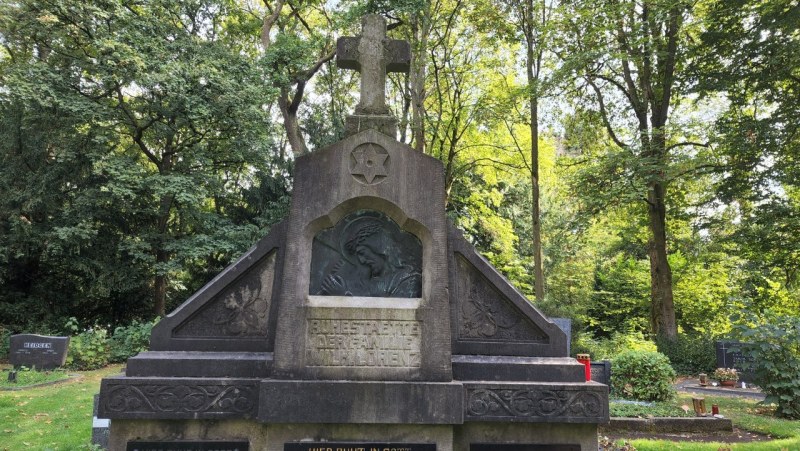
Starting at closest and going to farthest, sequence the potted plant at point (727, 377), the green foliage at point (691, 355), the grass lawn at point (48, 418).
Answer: the grass lawn at point (48, 418)
the potted plant at point (727, 377)
the green foliage at point (691, 355)

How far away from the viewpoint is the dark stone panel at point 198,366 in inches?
168

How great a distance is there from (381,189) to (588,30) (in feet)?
49.5

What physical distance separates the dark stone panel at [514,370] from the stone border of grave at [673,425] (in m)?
4.98

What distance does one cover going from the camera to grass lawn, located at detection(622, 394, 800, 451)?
7062 mm

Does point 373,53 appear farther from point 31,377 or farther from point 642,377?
point 31,377

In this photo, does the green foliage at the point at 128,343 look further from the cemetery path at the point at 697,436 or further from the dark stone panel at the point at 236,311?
the cemetery path at the point at 697,436

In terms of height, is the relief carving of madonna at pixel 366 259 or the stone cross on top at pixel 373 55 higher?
the stone cross on top at pixel 373 55

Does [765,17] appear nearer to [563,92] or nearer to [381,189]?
[563,92]

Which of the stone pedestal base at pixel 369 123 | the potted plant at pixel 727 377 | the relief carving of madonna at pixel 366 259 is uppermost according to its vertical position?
the stone pedestal base at pixel 369 123

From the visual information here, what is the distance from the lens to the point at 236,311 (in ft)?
15.4

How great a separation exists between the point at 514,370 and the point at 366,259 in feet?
5.65

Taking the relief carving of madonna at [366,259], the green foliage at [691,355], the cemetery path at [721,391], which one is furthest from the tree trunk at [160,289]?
A: the green foliage at [691,355]

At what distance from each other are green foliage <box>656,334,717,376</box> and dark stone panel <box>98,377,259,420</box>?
1675 centimetres

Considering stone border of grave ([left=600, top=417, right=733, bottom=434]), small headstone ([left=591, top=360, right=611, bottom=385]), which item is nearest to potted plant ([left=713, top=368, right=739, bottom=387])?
small headstone ([left=591, top=360, right=611, bottom=385])
